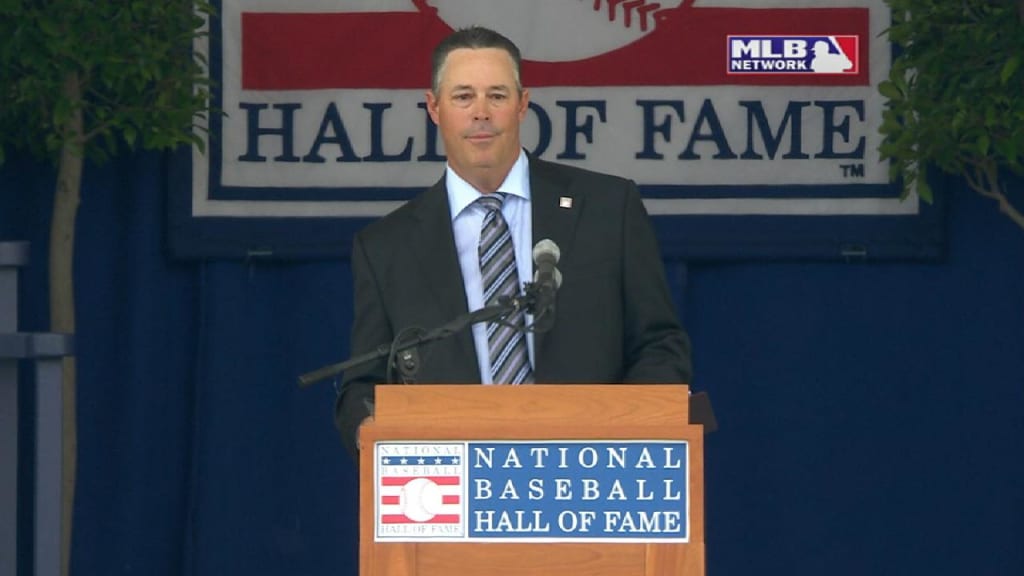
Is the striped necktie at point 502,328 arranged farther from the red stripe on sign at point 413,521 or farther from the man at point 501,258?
the red stripe on sign at point 413,521

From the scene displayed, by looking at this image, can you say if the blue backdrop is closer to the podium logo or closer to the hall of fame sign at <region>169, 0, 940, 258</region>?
the hall of fame sign at <region>169, 0, 940, 258</region>

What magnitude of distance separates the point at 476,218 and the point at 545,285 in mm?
645

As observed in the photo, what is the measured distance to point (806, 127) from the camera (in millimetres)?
5535

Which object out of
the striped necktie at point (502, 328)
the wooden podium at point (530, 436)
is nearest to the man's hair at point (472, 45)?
the striped necktie at point (502, 328)

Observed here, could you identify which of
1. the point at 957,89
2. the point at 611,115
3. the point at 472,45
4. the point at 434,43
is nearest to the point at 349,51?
the point at 434,43

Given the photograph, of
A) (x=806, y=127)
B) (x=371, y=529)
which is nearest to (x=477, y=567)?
(x=371, y=529)

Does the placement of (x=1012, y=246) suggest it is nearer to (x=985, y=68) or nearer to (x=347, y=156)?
(x=985, y=68)

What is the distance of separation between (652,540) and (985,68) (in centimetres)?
283

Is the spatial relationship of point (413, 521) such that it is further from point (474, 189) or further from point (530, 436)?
point (474, 189)

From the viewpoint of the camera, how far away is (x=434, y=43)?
219 inches

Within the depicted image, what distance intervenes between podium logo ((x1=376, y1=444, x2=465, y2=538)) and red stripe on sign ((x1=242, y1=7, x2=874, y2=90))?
303 cm

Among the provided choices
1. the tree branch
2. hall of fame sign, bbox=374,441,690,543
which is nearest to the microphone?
hall of fame sign, bbox=374,441,690,543

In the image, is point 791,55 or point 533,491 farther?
point 791,55

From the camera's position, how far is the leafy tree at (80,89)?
16.6 ft
